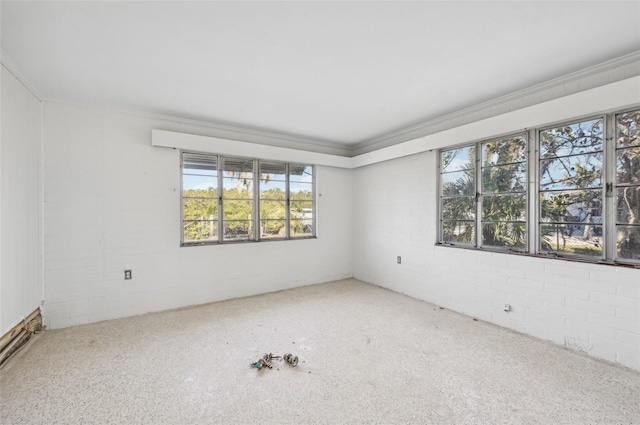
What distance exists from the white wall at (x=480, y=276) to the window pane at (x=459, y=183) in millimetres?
161

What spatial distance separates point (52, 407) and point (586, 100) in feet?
16.3

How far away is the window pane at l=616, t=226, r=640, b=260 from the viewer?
2.40 m

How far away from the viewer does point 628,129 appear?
245 cm

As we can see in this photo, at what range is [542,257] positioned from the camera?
2.89 meters

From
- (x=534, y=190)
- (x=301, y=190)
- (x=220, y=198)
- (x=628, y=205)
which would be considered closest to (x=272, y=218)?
(x=301, y=190)

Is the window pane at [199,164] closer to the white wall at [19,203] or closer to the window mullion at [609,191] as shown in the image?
the white wall at [19,203]

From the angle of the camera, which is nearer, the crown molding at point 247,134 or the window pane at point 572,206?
the window pane at point 572,206

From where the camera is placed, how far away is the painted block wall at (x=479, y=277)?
244cm

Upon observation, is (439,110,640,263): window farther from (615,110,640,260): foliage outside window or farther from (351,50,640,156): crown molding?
(351,50,640,156): crown molding

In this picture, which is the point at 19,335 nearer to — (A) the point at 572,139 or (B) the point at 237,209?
(B) the point at 237,209

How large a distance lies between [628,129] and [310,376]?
3.52 metres

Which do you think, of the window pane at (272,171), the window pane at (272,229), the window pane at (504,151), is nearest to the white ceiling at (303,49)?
the window pane at (504,151)

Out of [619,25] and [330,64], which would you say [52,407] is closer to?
[330,64]

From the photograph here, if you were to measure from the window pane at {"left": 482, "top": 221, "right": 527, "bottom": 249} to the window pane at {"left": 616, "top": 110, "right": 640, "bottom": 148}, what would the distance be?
3.62 feet
